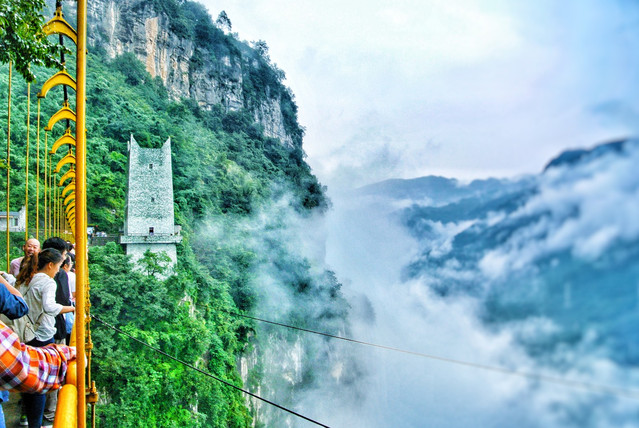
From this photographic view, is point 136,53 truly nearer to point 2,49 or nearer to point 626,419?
point 2,49

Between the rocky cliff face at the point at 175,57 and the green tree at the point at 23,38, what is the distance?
86.5 feet

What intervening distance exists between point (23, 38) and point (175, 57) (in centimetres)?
3058

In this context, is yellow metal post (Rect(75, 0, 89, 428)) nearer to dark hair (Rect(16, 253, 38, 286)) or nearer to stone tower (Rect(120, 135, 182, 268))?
dark hair (Rect(16, 253, 38, 286))

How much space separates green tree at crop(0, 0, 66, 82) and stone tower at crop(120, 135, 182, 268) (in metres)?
11.5

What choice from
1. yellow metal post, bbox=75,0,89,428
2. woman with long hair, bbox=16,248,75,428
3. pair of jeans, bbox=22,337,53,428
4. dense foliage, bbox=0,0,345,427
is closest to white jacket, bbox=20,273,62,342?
woman with long hair, bbox=16,248,75,428

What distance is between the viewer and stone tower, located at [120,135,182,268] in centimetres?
1373

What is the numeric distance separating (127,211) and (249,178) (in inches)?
484

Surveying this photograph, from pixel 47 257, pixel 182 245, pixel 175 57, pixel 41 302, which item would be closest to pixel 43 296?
pixel 41 302

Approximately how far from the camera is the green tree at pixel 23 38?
2465 mm

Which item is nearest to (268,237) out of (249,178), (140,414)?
(249,178)

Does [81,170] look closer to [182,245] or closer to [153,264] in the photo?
[153,264]

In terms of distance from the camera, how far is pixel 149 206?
14180mm

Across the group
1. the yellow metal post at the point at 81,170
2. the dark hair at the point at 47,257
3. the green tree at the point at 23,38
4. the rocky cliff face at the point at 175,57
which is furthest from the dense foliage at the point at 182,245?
the yellow metal post at the point at 81,170

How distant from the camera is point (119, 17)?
1050 inches
